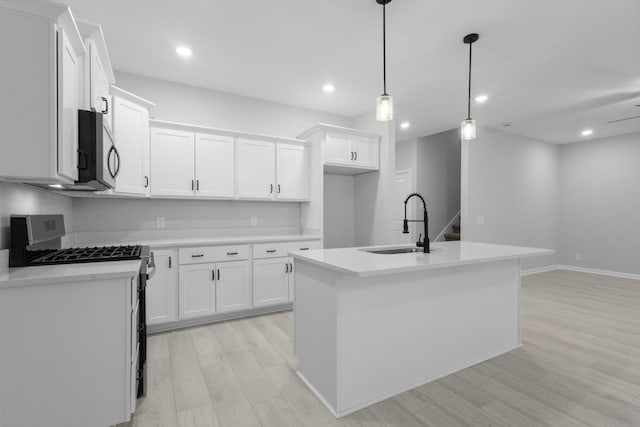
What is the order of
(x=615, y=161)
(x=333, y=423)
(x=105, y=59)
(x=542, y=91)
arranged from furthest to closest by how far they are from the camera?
1. (x=615, y=161)
2. (x=542, y=91)
3. (x=105, y=59)
4. (x=333, y=423)

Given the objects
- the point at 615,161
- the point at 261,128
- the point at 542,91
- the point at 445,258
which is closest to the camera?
the point at 445,258

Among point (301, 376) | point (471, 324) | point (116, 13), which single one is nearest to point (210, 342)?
point (301, 376)

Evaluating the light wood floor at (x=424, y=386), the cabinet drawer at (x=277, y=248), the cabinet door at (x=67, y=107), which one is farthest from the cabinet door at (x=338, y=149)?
the cabinet door at (x=67, y=107)

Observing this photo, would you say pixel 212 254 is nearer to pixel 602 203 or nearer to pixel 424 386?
pixel 424 386

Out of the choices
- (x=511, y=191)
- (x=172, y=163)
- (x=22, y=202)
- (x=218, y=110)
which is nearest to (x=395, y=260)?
(x=22, y=202)

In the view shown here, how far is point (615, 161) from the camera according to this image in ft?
18.9

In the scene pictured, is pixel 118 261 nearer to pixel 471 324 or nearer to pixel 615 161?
pixel 471 324

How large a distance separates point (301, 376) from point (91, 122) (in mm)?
2151

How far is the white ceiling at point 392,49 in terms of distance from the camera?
7.50 ft

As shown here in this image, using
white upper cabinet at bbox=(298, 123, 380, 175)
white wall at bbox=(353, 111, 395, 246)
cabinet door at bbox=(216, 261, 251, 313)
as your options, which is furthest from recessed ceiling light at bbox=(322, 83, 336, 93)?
cabinet door at bbox=(216, 261, 251, 313)

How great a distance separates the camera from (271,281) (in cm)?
354

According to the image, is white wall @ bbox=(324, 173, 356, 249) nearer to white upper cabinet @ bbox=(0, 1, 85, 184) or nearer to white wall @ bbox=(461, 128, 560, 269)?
white wall @ bbox=(461, 128, 560, 269)

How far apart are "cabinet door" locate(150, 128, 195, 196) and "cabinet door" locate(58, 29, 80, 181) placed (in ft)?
4.86

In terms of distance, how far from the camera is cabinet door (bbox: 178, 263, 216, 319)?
307cm
